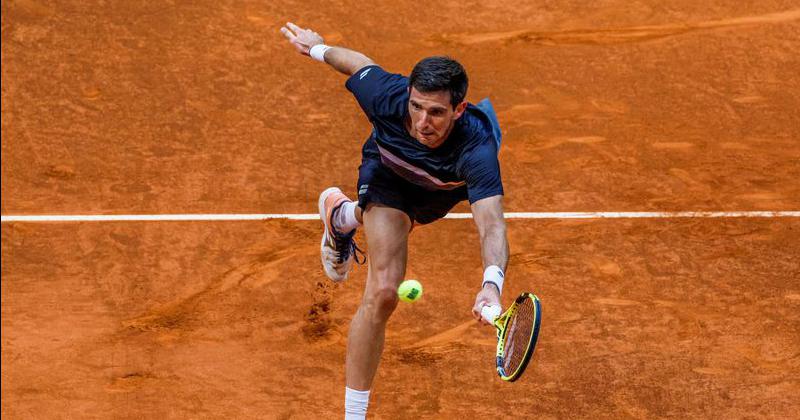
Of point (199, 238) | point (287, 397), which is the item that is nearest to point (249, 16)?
point (199, 238)

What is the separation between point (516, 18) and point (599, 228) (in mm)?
3280

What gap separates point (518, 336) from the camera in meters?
6.10

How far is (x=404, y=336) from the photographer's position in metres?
8.30

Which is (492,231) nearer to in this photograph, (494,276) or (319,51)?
(494,276)

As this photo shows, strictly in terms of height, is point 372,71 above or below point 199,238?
above

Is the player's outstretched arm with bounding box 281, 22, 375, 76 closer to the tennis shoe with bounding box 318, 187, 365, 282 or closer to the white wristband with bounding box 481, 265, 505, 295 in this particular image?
the tennis shoe with bounding box 318, 187, 365, 282

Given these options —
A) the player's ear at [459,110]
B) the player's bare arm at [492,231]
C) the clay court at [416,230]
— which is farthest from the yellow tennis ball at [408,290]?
the clay court at [416,230]

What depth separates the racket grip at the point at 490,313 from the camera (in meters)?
5.88

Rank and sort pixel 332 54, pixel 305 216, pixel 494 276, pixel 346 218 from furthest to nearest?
pixel 305 216, pixel 346 218, pixel 332 54, pixel 494 276

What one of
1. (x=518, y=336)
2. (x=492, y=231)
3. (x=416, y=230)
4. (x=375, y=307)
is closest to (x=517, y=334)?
(x=518, y=336)

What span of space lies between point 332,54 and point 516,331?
231cm

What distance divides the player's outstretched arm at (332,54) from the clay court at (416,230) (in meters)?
1.80

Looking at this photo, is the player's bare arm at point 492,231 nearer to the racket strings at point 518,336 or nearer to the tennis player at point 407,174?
the tennis player at point 407,174

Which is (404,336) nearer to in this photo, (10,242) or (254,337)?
(254,337)
